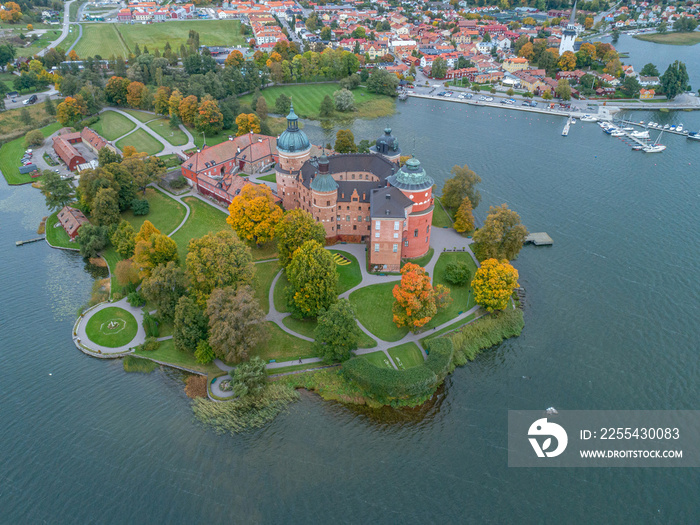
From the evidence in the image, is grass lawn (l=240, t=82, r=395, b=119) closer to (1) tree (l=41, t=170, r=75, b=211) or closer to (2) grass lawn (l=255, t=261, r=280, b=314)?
(1) tree (l=41, t=170, r=75, b=211)

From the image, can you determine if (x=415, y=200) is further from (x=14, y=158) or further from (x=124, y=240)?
(x=14, y=158)

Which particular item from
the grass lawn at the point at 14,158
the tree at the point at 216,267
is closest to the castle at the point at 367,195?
the tree at the point at 216,267

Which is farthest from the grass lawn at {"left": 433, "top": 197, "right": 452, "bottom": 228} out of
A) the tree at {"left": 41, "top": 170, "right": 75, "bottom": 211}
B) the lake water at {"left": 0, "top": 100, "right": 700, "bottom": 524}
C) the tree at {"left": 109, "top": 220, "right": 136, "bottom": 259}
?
the tree at {"left": 41, "top": 170, "right": 75, "bottom": 211}

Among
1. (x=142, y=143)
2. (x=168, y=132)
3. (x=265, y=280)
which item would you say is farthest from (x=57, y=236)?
(x=168, y=132)

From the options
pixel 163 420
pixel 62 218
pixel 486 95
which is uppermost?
pixel 486 95

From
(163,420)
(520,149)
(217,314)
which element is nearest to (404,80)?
Answer: (520,149)

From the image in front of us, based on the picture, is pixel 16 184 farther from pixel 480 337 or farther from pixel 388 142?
pixel 480 337
